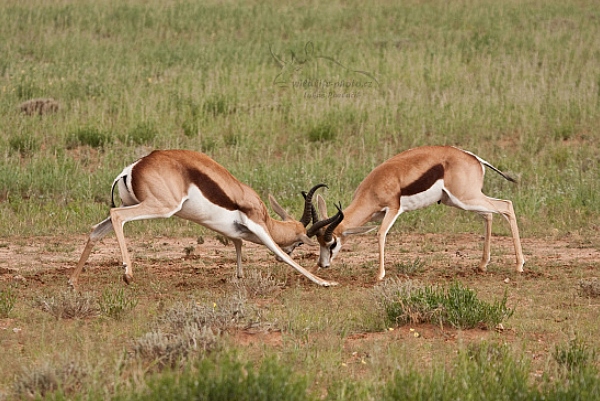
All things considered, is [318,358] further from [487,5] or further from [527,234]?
[487,5]

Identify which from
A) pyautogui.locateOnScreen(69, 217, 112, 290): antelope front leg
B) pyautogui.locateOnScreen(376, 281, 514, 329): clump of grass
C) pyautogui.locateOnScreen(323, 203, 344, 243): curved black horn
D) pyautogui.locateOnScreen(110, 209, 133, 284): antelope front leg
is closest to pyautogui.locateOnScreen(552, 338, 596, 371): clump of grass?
pyautogui.locateOnScreen(376, 281, 514, 329): clump of grass

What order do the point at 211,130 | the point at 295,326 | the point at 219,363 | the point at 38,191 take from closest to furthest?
the point at 219,363
the point at 295,326
the point at 38,191
the point at 211,130

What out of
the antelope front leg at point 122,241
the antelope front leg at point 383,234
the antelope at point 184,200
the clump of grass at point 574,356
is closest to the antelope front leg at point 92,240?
the antelope at point 184,200

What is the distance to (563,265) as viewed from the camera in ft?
32.6

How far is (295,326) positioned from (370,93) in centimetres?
1068

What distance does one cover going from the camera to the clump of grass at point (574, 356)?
5.92 metres

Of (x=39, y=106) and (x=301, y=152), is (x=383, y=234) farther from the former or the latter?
(x=39, y=106)

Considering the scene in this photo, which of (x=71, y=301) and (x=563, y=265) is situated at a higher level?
(x=71, y=301)

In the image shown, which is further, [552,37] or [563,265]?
[552,37]

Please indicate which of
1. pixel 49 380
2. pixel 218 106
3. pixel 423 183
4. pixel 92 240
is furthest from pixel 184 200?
pixel 218 106

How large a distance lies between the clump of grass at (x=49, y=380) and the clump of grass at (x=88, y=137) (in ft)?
31.3

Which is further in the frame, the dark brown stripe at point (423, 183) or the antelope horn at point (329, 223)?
the dark brown stripe at point (423, 183)

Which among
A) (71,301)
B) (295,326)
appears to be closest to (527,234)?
(295,326)

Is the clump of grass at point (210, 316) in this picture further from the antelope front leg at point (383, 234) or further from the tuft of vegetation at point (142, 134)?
the tuft of vegetation at point (142, 134)
